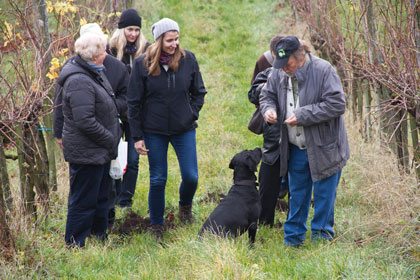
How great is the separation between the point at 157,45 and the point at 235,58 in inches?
293

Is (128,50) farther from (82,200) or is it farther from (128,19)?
(82,200)

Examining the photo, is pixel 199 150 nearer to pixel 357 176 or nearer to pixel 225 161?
pixel 225 161

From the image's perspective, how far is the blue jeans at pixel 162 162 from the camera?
199 inches

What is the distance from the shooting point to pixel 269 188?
5.12 m

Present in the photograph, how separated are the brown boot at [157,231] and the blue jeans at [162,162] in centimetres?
5

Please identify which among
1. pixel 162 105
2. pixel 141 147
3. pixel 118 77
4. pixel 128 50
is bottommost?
pixel 141 147

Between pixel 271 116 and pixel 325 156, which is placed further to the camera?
pixel 271 116

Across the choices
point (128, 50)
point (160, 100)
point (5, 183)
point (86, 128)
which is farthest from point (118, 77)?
point (5, 183)

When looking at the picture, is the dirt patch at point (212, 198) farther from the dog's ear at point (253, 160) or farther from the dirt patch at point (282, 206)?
the dog's ear at point (253, 160)

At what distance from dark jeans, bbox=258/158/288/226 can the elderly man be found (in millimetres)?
433

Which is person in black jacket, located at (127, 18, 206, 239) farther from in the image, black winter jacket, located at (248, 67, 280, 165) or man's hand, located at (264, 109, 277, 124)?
man's hand, located at (264, 109, 277, 124)

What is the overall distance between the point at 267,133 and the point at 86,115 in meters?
1.81

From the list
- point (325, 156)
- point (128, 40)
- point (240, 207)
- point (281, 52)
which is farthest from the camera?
point (128, 40)

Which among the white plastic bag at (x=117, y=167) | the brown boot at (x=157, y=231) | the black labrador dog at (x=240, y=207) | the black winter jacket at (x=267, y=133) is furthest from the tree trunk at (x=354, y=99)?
the white plastic bag at (x=117, y=167)
